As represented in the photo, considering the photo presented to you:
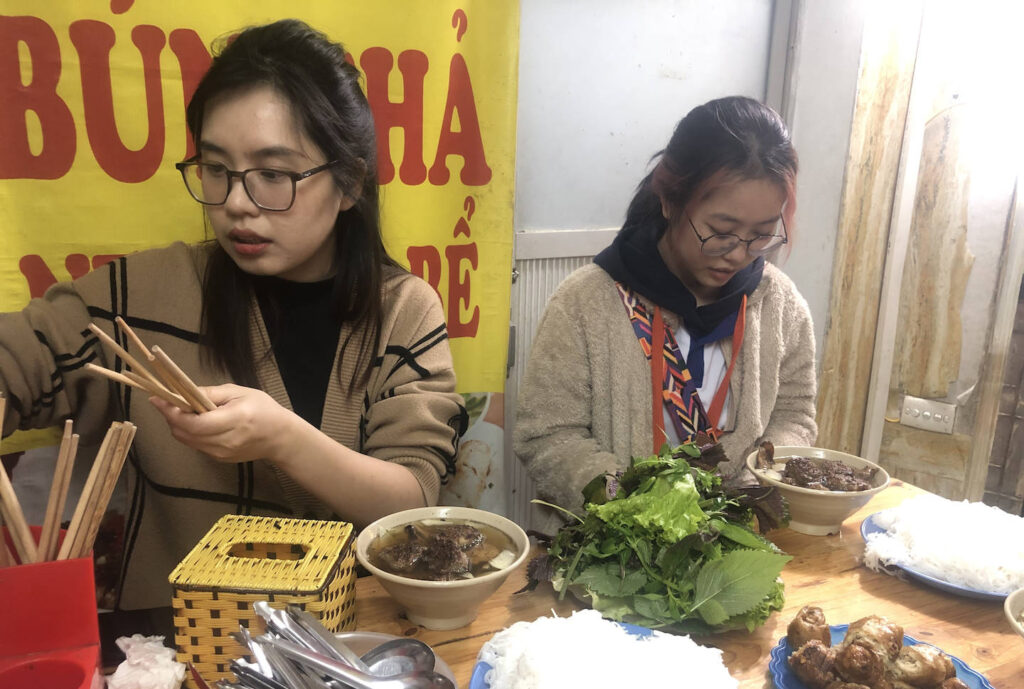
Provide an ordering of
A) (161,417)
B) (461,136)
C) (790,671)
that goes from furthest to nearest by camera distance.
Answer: (461,136) → (161,417) → (790,671)

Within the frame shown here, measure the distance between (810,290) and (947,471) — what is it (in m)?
0.96

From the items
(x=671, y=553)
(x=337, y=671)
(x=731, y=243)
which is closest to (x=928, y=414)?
(x=731, y=243)

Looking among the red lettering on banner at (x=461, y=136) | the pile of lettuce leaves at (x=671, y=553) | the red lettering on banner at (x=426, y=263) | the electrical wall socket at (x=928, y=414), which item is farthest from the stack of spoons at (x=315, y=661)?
the electrical wall socket at (x=928, y=414)

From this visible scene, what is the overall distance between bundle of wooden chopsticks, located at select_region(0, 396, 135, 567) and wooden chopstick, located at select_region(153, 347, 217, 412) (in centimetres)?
9

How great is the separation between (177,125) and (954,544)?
6.35ft

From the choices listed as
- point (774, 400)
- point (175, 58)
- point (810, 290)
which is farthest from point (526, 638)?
point (810, 290)

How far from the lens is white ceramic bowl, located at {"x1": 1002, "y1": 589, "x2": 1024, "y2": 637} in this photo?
38.8 inches

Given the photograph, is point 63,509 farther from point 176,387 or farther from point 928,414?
point 928,414

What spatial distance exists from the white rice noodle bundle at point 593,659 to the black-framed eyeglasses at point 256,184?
0.88 m

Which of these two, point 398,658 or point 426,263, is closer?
point 398,658

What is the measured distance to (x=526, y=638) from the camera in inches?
37.3

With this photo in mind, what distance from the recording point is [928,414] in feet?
9.91

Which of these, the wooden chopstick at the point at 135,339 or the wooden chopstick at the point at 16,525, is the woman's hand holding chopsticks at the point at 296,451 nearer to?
the wooden chopstick at the point at 135,339

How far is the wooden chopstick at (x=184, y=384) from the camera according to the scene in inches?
35.5
